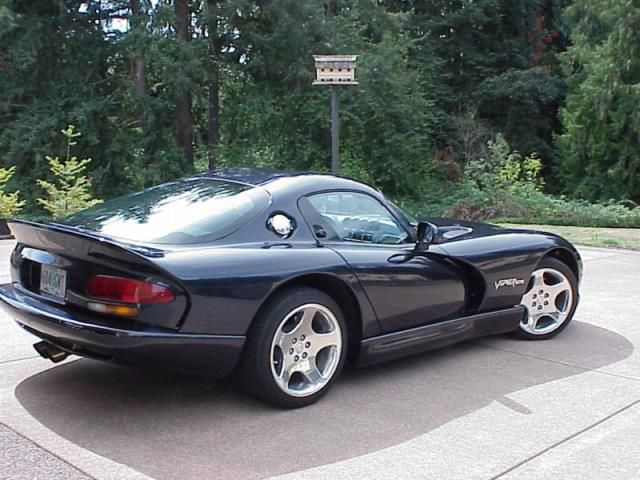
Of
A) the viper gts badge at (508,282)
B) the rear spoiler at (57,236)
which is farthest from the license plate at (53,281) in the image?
the viper gts badge at (508,282)

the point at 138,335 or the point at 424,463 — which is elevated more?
the point at 138,335

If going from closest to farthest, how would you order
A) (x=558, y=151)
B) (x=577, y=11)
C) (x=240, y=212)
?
(x=240, y=212), (x=577, y=11), (x=558, y=151)

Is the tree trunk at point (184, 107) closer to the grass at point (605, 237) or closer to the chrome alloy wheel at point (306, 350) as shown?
the grass at point (605, 237)

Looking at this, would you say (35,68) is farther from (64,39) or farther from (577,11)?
(577,11)

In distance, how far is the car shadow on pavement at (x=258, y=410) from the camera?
9.91 ft

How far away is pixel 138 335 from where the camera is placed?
3105 mm

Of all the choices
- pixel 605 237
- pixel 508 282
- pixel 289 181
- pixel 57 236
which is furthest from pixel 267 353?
pixel 605 237

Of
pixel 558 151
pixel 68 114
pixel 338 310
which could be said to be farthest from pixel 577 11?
pixel 338 310

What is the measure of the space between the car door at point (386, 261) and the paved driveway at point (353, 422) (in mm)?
413

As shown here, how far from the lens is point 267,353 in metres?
3.46

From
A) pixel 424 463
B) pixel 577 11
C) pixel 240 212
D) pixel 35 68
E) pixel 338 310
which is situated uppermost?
pixel 577 11

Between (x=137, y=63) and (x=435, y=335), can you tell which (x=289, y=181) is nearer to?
(x=435, y=335)

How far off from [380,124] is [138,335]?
20.3 metres

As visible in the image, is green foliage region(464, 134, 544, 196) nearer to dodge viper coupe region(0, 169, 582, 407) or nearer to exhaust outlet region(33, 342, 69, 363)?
dodge viper coupe region(0, 169, 582, 407)
